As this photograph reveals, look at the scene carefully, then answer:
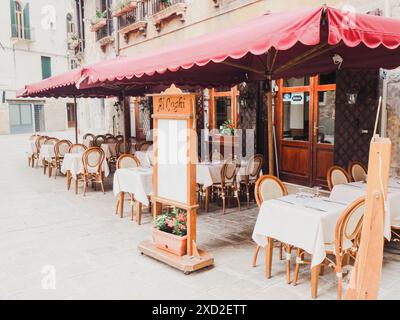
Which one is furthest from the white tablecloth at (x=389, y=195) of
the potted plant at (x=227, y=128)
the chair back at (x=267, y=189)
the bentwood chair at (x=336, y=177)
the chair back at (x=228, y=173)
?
the potted plant at (x=227, y=128)

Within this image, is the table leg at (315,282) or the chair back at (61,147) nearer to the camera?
the table leg at (315,282)

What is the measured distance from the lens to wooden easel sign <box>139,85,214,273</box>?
381cm

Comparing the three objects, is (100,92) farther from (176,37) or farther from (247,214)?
(247,214)

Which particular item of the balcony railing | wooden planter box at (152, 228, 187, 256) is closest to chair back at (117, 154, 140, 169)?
wooden planter box at (152, 228, 187, 256)

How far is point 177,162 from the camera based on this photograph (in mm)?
3990

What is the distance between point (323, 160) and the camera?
7.34m

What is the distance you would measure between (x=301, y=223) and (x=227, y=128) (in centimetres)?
578

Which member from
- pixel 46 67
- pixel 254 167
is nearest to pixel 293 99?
pixel 254 167

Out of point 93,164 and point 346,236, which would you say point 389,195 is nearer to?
point 346,236

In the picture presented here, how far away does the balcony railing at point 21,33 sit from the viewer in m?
26.9

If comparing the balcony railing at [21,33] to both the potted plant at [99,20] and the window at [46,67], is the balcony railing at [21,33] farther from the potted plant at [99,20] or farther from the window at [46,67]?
the potted plant at [99,20]

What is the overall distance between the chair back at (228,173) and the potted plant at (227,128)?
2.51 meters
